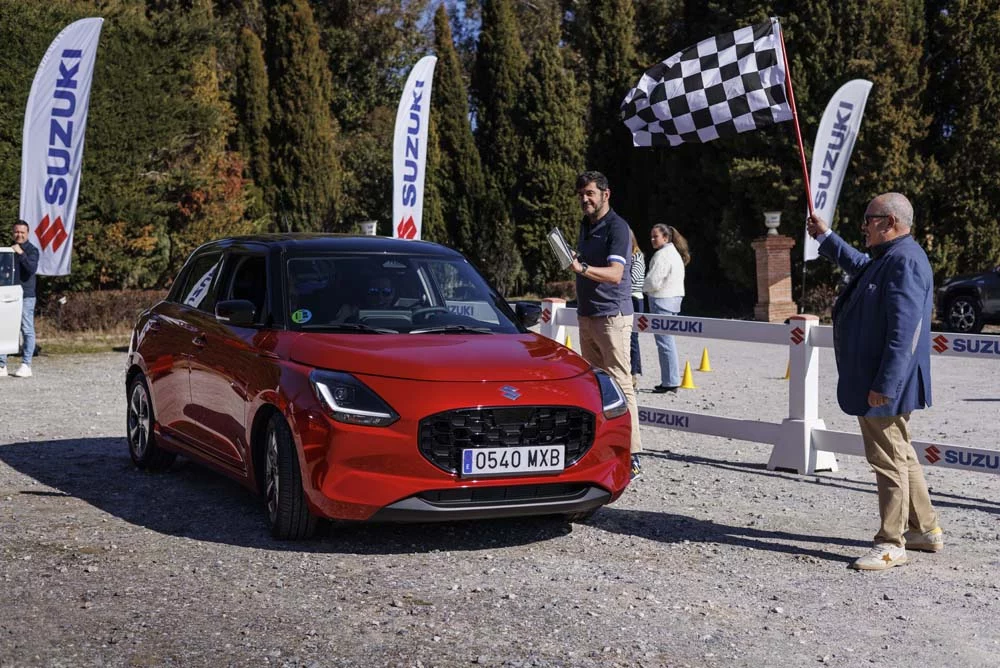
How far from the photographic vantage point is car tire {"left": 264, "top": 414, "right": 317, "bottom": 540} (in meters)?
6.41

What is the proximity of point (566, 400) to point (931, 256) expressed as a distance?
23.9 m

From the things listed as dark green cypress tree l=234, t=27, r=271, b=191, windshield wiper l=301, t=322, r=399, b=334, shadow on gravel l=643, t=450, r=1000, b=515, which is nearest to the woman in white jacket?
shadow on gravel l=643, t=450, r=1000, b=515

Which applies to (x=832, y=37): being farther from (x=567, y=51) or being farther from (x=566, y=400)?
(x=566, y=400)

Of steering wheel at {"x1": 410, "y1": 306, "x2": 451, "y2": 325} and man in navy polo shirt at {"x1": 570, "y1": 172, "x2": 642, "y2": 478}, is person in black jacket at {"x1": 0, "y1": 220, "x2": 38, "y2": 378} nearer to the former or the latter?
man in navy polo shirt at {"x1": 570, "y1": 172, "x2": 642, "y2": 478}

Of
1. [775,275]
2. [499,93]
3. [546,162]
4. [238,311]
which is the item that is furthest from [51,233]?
[499,93]

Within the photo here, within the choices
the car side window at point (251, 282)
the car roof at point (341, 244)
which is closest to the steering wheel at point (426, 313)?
the car roof at point (341, 244)

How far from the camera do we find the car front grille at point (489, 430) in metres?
6.16

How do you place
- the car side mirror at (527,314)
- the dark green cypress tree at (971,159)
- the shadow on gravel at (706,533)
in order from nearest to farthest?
the shadow on gravel at (706,533) < the car side mirror at (527,314) < the dark green cypress tree at (971,159)

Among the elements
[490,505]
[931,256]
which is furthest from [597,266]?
[931,256]

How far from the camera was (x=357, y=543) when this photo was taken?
6641 millimetres

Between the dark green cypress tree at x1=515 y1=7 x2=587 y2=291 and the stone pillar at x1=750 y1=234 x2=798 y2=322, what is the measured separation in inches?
374

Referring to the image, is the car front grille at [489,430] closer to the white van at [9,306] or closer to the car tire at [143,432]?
the car tire at [143,432]

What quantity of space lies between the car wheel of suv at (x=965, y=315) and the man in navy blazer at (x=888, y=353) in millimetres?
18076

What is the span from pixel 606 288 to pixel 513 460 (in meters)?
2.31
